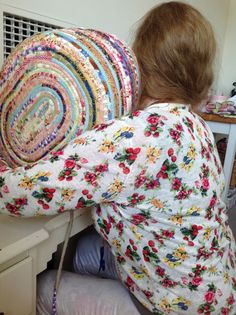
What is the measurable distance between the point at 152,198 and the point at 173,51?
33 centimetres

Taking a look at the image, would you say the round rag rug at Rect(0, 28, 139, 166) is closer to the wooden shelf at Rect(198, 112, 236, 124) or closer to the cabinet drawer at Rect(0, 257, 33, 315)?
the cabinet drawer at Rect(0, 257, 33, 315)

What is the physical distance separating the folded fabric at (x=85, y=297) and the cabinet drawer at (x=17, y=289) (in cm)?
13

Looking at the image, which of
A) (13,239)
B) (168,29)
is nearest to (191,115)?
(168,29)

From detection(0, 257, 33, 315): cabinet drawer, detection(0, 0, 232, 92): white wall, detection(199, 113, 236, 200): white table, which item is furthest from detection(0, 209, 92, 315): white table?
detection(199, 113, 236, 200): white table

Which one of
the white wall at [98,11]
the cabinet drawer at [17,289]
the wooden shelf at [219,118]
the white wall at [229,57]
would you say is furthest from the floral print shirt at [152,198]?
the white wall at [229,57]

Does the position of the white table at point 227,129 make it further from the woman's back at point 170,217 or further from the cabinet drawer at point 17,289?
the cabinet drawer at point 17,289

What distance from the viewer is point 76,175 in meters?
0.53

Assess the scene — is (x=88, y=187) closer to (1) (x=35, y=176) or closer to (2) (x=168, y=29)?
(1) (x=35, y=176)

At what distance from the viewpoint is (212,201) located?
646 millimetres

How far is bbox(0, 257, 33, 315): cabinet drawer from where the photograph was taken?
49 centimetres

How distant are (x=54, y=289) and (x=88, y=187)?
32cm

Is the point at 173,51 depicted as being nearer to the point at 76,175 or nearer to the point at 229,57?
the point at 76,175

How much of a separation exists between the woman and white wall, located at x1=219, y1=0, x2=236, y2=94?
2.06 m

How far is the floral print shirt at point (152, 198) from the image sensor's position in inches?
21.0
